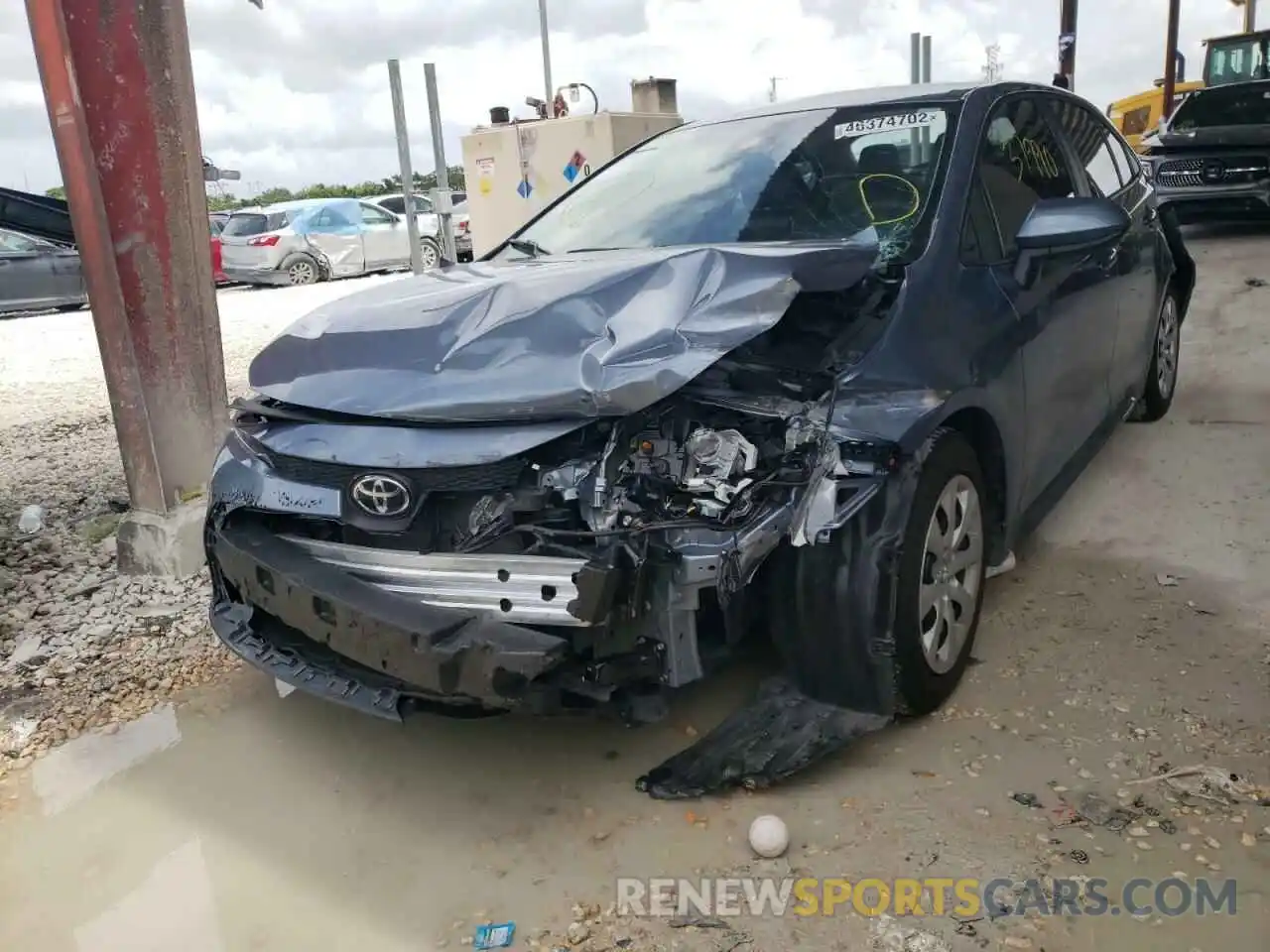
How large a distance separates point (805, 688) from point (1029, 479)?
1.16 m

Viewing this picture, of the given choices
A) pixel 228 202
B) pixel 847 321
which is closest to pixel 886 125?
pixel 847 321

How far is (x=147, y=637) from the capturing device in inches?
145

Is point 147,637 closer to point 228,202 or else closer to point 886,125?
point 886,125

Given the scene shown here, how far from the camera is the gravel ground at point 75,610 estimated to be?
3.28 metres

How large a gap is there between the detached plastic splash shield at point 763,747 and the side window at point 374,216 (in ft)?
50.3

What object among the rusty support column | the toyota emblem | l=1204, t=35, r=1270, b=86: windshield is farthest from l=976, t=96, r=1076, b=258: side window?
l=1204, t=35, r=1270, b=86: windshield

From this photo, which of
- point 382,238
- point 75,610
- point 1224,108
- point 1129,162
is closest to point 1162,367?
point 1129,162

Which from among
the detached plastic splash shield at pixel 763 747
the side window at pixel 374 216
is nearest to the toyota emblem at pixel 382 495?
the detached plastic splash shield at pixel 763 747

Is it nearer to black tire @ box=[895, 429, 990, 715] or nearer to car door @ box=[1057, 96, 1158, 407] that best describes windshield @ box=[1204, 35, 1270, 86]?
car door @ box=[1057, 96, 1158, 407]

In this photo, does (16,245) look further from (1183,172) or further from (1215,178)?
(1215,178)

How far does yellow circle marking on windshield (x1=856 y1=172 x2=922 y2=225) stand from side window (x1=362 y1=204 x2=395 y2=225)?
14.5 metres

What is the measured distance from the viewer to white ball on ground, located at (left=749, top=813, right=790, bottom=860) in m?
2.34

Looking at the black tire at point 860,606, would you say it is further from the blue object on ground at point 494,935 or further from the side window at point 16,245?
the side window at point 16,245

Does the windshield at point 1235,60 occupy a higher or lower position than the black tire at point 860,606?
higher
